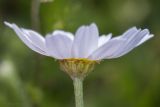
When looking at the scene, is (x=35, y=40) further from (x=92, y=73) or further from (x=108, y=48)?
(x=92, y=73)

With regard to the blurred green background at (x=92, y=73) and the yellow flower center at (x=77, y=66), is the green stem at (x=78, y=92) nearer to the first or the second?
the yellow flower center at (x=77, y=66)

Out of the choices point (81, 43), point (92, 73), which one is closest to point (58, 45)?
point (81, 43)

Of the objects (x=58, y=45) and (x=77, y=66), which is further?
(x=77, y=66)

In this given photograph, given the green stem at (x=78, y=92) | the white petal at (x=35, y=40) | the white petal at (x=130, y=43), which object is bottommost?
the green stem at (x=78, y=92)

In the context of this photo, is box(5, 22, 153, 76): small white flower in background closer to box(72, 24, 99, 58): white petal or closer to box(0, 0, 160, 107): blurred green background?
box(72, 24, 99, 58): white petal

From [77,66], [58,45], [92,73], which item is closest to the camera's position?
[58,45]

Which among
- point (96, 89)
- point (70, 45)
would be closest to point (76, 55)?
point (70, 45)

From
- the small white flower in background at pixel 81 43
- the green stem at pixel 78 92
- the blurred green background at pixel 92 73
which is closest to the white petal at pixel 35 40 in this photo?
the small white flower in background at pixel 81 43

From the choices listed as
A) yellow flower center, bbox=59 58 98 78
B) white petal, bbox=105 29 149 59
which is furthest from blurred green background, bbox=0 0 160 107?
white petal, bbox=105 29 149 59
